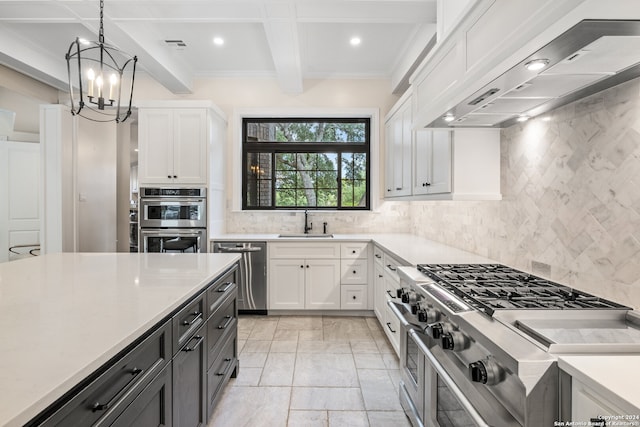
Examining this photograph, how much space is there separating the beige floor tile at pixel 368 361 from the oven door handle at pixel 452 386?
1.14 metres

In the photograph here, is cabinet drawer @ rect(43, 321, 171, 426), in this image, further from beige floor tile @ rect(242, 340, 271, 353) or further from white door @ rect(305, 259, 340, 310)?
white door @ rect(305, 259, 340, 310)

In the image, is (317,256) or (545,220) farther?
(317,256)

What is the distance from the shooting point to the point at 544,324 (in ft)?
3.76

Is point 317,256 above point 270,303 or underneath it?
above

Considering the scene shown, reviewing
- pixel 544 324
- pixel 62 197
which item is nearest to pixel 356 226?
pixel 544 324

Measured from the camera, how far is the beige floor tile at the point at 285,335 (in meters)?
3.17

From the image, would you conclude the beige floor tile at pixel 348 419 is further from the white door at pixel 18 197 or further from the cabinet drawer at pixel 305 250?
the white door at pixel 18 197

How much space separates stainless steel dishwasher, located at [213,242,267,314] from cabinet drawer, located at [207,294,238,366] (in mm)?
1345

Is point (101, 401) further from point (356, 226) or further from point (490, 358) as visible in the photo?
point (356, 226)

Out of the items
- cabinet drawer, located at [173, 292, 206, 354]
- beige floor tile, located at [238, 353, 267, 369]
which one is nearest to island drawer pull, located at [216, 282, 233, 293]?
cabinet drawer, located at [173, 292, 206, 354]

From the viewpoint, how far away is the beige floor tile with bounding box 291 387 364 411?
2.12m

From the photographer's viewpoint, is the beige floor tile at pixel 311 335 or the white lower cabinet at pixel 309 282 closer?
the beige floor tile at pixel 311 335

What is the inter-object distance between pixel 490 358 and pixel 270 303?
9.90 ft

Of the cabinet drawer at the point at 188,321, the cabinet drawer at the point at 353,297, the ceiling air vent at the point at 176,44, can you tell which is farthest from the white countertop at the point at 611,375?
the ceiling air vent at the point at 176,44
